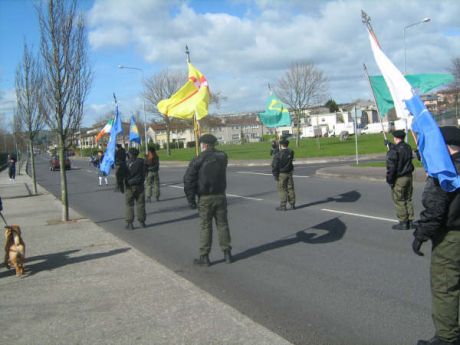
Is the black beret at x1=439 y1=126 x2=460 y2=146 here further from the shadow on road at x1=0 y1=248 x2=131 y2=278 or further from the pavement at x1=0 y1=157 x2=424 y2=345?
the shadow on road at x1=0 y1=248 x2=131 y2=278

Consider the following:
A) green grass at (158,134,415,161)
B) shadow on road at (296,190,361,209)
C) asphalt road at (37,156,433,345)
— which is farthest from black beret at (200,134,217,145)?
green grass at (158,134,415,161)

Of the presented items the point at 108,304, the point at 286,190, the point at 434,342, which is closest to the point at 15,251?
the point at 108,304

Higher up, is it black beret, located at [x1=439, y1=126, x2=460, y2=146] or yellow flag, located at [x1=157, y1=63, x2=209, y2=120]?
yellow flag, located at [x1=157, y1=63, x2=209, y2=120]

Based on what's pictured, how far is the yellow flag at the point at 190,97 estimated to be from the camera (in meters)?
10.5

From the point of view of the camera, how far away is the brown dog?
258 inches

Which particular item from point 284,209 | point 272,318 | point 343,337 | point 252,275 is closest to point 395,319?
point 343,337

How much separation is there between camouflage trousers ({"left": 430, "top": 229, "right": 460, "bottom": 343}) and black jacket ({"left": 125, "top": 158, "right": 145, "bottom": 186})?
755 cm

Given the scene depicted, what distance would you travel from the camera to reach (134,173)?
1037 centimetres

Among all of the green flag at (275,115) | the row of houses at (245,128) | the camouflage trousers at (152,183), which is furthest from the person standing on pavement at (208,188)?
the row of houses at (245,128)

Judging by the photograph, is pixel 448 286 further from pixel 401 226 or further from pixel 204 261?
pixel 401 226

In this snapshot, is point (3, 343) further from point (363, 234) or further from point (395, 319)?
point (363, 234)

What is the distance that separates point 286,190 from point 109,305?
7379mm

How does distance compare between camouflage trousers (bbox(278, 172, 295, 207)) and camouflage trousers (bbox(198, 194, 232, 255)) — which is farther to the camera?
camouflage trousers (bbox(278, 172, 295, 207))

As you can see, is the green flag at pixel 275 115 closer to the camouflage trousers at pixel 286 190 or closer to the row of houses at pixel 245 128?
the camouflage trousers at pixel 286 190
